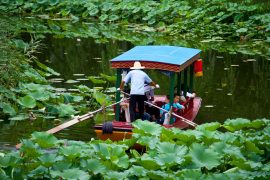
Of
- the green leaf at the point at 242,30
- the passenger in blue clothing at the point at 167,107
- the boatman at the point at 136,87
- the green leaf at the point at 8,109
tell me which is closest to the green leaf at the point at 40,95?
the green leaf at the point at 8,109

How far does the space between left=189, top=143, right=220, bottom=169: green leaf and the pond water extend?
338cm

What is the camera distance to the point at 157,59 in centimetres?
1270

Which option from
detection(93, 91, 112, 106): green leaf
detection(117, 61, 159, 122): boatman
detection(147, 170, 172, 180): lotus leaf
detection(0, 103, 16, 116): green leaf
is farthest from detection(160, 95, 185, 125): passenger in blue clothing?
detection(147, 170, 172, 180): lotus leaf

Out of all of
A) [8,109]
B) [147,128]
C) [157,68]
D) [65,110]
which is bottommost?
[65,110]

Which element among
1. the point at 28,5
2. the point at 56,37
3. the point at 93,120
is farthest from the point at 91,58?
the point at 28,5

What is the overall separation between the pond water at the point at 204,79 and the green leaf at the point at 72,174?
9.81 ft

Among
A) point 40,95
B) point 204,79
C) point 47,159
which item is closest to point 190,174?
point 47,159

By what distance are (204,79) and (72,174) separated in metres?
10.3

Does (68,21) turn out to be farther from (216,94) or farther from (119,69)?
(119,69)

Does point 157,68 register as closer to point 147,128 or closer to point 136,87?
point 136,87

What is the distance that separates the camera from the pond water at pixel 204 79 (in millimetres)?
13180

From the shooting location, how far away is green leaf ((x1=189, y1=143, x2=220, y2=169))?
919 centimetres

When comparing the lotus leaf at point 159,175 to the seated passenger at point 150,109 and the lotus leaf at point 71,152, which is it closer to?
the lotus leaf at point 71,152

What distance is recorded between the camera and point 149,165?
9.12 meters
